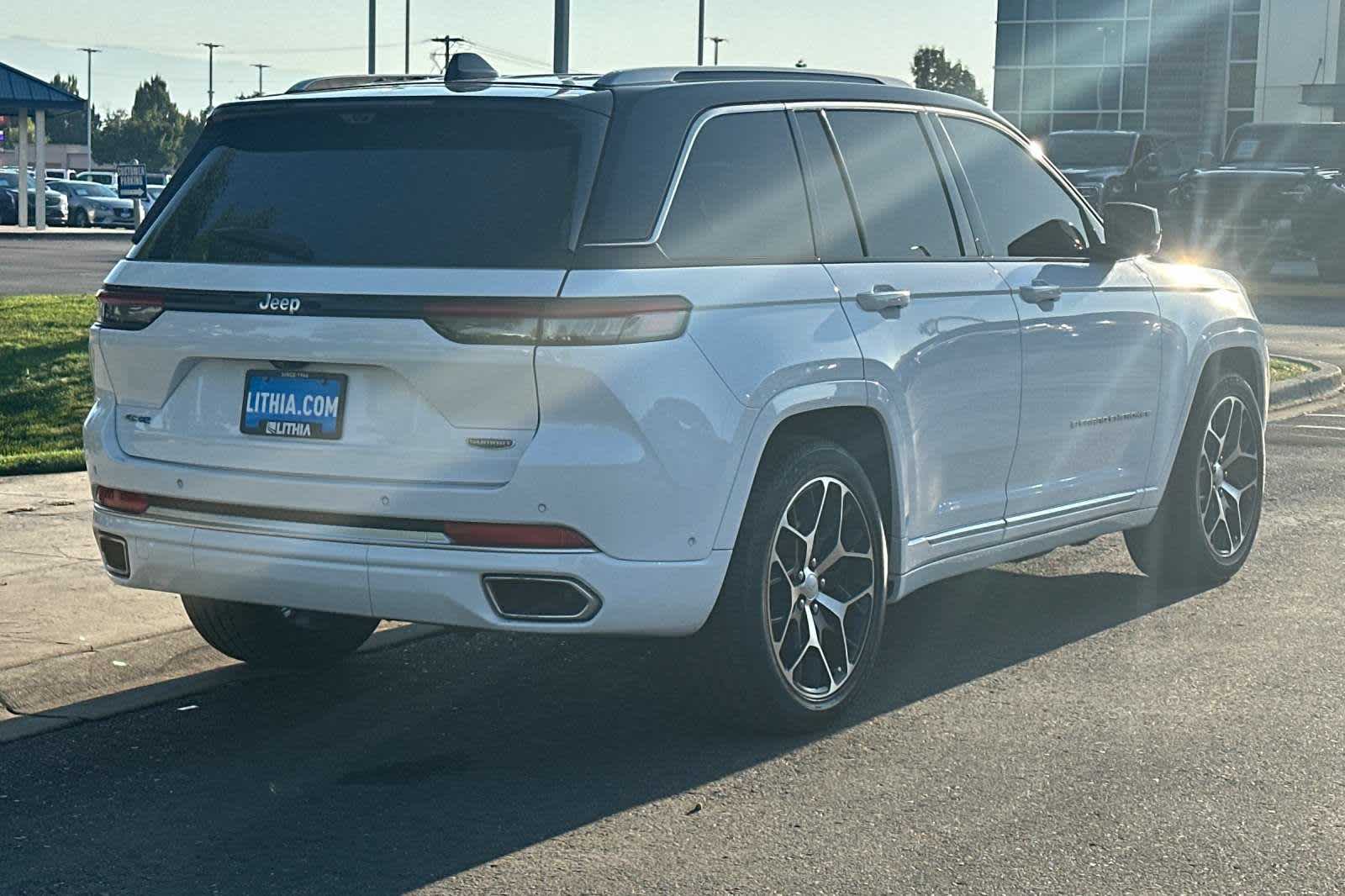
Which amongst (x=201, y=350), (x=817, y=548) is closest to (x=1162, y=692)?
(x=817, y=548)

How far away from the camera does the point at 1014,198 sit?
6965 millimetres

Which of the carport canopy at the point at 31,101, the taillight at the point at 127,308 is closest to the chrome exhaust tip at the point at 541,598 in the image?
the taillight at the point at 127,308

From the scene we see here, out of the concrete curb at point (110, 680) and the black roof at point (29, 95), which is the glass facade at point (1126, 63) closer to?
the black roof at point (29, 95)

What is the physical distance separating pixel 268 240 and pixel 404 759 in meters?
1.43

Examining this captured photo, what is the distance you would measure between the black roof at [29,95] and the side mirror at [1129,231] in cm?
4499

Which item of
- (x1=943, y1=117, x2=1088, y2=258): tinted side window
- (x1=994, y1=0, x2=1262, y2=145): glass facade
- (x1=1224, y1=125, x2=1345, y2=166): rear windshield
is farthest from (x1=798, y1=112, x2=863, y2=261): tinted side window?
(x1=994, y1=0, x2=1262, y2=145): glass facade

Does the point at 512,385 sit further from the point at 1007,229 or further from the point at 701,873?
the point at 1007,229

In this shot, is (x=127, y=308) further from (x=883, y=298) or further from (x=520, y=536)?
(x=883, y=298)

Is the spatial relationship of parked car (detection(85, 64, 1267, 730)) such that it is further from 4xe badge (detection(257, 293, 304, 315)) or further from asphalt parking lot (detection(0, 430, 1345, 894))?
asphalt parking lot (detection(0, 430, 1345, 894))

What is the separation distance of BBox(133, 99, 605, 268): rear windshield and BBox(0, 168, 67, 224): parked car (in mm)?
50216

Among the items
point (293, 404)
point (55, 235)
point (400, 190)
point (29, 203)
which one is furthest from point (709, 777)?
point (29, 203)

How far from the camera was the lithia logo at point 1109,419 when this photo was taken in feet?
23.0

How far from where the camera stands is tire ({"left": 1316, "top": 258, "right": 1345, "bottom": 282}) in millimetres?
27828

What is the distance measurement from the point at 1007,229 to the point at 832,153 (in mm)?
986
